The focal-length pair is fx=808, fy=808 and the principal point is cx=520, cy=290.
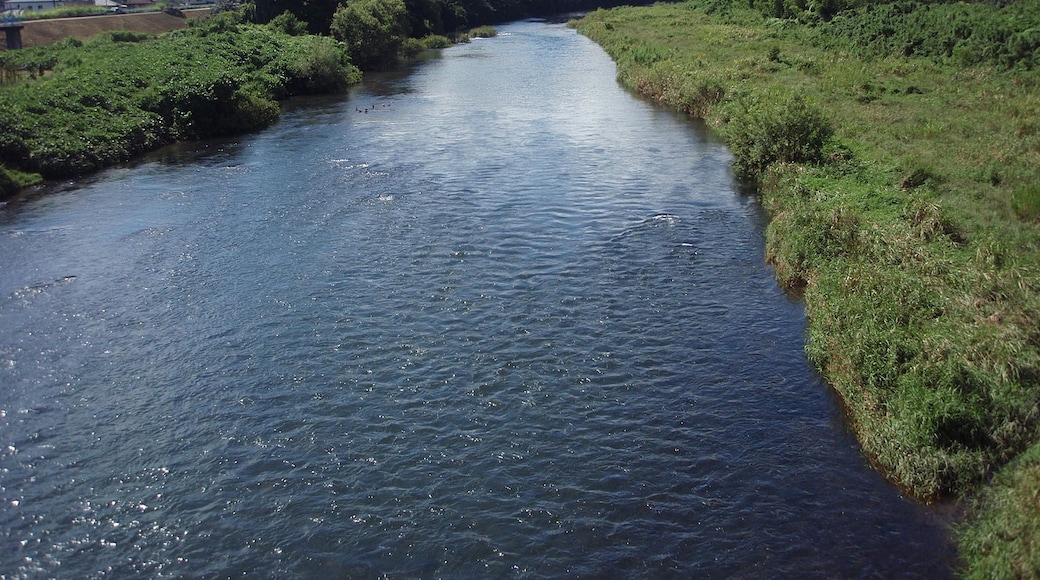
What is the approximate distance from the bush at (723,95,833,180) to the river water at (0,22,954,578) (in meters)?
1.42

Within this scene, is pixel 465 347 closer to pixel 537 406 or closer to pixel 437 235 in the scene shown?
pixel 537 406

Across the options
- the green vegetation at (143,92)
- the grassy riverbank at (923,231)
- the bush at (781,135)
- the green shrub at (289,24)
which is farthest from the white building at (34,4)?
the bush at (781,135)

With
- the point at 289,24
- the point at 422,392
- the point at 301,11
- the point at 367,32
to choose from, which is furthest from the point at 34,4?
the point at 422,392

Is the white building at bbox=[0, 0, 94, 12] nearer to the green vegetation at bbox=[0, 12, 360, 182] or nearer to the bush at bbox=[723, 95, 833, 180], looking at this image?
the green vegetation at bbox=[0, 12, 360, 182]

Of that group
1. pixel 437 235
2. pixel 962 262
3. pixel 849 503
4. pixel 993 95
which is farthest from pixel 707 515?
pixel 993 95

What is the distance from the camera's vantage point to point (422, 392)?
18328mm

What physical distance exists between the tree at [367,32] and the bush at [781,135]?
48.9 m

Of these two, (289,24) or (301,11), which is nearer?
(289,24)

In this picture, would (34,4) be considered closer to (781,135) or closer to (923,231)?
(781,135)

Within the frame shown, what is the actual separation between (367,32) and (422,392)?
62.5m

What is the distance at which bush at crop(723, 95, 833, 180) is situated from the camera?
98.2 feet

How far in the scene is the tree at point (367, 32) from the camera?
7356 cm

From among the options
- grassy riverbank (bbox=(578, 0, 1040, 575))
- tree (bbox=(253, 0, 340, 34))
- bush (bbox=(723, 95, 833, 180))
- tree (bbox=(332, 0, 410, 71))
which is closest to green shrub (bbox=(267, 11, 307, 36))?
tree (bbox=(332, 0, 410, 71))

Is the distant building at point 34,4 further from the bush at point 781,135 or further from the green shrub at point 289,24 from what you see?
the bush at point 781,135
